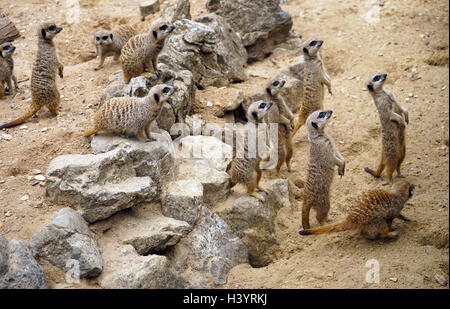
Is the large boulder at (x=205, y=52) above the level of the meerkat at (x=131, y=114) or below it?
below

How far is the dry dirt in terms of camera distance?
14.3ft

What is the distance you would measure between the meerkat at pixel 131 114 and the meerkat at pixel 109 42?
2.13m

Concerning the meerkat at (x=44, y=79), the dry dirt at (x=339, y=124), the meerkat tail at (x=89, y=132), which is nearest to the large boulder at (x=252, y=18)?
the dry dirt at (x=339, y=124)

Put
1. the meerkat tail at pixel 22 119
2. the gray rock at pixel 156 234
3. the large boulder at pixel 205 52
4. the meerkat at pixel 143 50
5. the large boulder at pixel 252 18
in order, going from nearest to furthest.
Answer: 1. the gray rock at pixel 156 234
2. the meerkat tail at pixel 22 119
3. the meerkat at pixel 143 50
4. the large boulder at pixel 205 52
5. the large boulder at pixel 252 18

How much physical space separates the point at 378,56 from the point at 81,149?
417cm

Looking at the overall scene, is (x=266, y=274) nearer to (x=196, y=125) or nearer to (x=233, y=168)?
(x=233, y=168)

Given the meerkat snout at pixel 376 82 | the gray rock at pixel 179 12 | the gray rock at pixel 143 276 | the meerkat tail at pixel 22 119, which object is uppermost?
the gray rock at pixel 179 12

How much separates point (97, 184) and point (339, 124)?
10.5 ft

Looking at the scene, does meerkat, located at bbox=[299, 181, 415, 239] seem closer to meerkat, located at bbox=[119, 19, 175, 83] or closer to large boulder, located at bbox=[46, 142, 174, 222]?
large boulder, located at bbox=[46, 142, 174, 222]

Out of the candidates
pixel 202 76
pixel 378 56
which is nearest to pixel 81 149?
pixel 202 76

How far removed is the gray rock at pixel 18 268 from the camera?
3.54 m

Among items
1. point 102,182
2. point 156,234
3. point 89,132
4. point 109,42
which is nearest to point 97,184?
point 102,182

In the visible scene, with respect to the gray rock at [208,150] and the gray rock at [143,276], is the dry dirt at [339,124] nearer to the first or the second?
the gray rock at [143,276]

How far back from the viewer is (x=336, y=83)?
7.10 m
